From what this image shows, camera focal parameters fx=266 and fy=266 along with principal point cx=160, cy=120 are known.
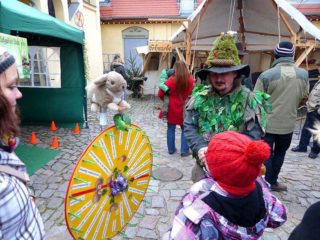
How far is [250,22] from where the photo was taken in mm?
7766

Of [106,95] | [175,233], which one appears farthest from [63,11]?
[175,233]

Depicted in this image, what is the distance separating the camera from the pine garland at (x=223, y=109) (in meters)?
2.09

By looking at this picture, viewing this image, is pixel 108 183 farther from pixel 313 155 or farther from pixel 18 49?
pixel 313 155

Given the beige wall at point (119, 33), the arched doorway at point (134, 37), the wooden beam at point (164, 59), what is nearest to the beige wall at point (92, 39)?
the beige wall at point (119, 33)

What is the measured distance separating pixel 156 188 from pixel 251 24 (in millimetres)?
6136

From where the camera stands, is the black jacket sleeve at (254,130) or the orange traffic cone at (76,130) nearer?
the black jacket sleeve at (254,130)

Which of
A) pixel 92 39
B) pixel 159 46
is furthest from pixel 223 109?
pixel 92 39

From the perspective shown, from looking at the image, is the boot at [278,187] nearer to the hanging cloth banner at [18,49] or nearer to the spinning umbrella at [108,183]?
the spinning umbrella at [108,183]

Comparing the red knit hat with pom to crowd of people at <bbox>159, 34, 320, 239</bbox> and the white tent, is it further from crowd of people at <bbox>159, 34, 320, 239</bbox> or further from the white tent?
the white tent

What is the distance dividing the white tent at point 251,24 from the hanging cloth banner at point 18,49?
4068 millimetres

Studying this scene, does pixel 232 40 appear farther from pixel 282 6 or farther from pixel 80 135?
pixel 80 135

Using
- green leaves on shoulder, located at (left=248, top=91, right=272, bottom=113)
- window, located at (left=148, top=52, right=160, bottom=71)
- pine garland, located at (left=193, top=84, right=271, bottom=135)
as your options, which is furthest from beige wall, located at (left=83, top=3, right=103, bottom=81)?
green leaves on shoulder, located at (left=248, top=91, right=272, bottom=113)

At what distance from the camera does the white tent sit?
5.84m

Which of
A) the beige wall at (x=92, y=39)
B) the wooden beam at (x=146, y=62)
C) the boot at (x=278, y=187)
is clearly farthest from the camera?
the beige wall at (x=92, y=39)
